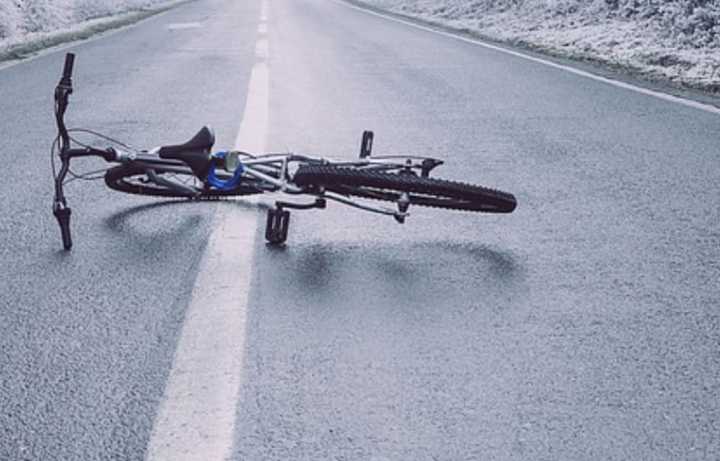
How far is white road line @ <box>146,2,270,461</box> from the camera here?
2.01 meters

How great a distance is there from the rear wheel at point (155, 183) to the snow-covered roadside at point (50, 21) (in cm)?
976

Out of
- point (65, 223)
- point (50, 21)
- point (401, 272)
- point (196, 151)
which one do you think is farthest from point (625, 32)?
point (50, 21)

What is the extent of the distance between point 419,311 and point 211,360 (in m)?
0.74

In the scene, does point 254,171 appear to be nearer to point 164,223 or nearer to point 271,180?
point 271,180

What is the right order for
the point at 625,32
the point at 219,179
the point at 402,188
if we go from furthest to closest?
the point at 625,32
the point at 219,179
the point at 402,188

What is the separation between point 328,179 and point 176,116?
3.60 m

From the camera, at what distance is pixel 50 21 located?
73.9 ft

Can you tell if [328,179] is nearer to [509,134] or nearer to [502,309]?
[502,309]

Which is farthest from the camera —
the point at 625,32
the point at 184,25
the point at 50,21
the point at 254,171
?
the point at 50,21

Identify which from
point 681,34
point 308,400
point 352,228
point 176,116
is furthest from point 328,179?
point 681,34

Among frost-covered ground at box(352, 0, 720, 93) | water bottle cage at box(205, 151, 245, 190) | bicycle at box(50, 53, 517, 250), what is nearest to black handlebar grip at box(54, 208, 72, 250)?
bicycle at box(50, 53, 517, 250)

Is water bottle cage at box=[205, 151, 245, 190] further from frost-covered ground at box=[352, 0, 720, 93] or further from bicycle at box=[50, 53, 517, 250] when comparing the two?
frost-covered ground at box=[352, 0, 720, 93]

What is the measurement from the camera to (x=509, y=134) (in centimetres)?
606

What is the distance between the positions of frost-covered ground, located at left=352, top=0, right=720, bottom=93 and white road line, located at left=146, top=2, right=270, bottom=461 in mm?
6773
